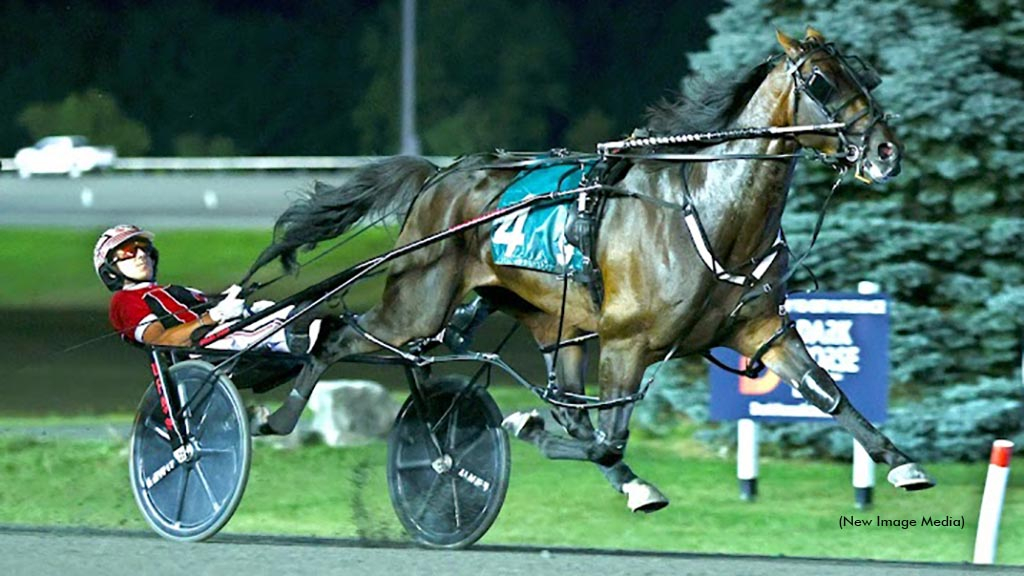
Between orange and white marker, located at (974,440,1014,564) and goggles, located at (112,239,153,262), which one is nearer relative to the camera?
orange and white marker, located at (974,440,1014,564)

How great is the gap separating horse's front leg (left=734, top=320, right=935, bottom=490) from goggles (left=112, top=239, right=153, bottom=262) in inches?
84.8

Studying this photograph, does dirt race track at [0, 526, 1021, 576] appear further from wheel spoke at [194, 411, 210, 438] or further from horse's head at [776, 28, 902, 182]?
horse's head at [776, 28, 902, 182]

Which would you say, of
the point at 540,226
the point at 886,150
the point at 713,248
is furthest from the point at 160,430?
the point at 886,150

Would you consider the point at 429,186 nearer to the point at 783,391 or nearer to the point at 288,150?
the point at 783,391

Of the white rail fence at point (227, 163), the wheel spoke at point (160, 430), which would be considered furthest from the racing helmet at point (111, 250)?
the white rail fence at point (227, 163)

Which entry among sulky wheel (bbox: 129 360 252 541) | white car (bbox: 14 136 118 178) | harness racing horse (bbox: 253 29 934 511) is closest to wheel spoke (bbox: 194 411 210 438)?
sulky wheel (bbox: 129 360 252 541)

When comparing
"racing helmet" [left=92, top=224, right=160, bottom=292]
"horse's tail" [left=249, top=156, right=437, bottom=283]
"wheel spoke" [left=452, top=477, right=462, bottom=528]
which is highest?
"horse's tail" [left=249, top=156, right=437, bottom=283]

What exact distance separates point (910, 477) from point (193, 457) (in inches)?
99.7

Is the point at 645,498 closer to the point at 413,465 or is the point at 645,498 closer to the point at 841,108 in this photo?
the point at 413,465

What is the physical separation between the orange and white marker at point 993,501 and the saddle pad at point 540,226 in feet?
5.26

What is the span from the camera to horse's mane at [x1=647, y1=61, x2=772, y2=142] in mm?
6543

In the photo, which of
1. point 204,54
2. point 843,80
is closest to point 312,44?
point 204,54

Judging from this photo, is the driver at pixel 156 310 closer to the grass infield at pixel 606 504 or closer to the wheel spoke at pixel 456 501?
the wheel spoke at pixel 456 501

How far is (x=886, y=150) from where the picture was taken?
6000 millimetres
